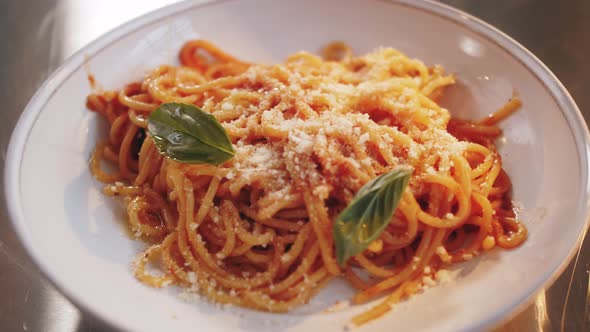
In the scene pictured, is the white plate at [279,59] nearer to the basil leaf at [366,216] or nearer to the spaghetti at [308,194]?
the spaghetti at [308,194]

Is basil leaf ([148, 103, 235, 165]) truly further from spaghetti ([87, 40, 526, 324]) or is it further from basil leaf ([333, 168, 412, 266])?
basil leaf ([333, 168, 412, 266])

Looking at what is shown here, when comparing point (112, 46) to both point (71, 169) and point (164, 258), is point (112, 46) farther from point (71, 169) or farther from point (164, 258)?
point (164, 258)

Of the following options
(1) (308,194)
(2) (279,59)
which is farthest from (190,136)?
(2) (279,59)

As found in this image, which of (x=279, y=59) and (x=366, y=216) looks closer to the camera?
(x=366, y=216)

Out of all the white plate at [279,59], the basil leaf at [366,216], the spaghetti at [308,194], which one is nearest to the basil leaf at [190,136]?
the spaghetti at [308,194]

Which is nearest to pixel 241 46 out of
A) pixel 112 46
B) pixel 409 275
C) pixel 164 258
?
pixel 112 46

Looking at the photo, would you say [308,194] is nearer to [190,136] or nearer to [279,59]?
[190,136]
